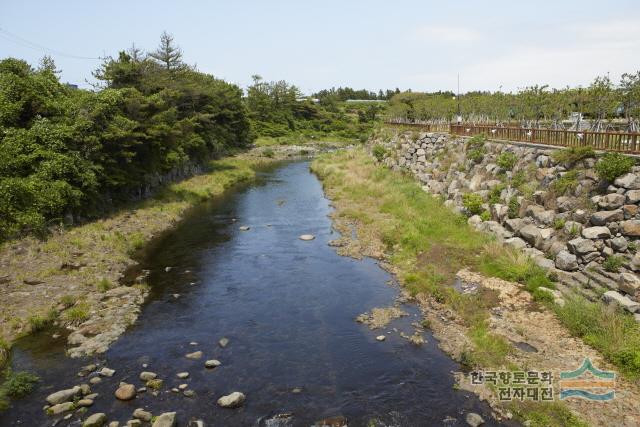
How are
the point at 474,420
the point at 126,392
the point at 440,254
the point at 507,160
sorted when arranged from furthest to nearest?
1. the point at 507,160
2. the point at 440,254
3. the point at 126,392
4. the point at 474,420

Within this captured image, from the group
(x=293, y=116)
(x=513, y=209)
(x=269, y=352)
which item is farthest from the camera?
(x=293, y=116)

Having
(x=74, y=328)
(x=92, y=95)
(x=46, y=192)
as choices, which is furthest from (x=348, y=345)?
(x=92, y=95)

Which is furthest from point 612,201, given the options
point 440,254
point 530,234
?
point 440,254

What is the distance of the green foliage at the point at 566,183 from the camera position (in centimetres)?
2277

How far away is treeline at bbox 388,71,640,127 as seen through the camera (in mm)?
31391

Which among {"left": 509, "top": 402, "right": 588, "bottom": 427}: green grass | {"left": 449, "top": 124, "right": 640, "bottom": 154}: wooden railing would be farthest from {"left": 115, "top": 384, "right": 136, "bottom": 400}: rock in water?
{"left": 449, "top": 124, "right": 640, "bottom": 154}: wooden railing

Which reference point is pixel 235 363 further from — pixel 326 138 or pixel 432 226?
pixel 326 138

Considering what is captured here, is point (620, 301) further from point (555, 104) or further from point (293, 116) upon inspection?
point (293, 116)

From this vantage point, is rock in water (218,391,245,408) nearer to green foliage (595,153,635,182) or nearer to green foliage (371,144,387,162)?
green foliage (595,153,635,182)

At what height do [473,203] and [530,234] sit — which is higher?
[473,203]

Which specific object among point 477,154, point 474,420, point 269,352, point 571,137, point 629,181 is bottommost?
point 474,420

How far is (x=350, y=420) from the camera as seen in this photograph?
12.4 metres

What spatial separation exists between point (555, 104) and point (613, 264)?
2911cm

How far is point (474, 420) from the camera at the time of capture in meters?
12.2
